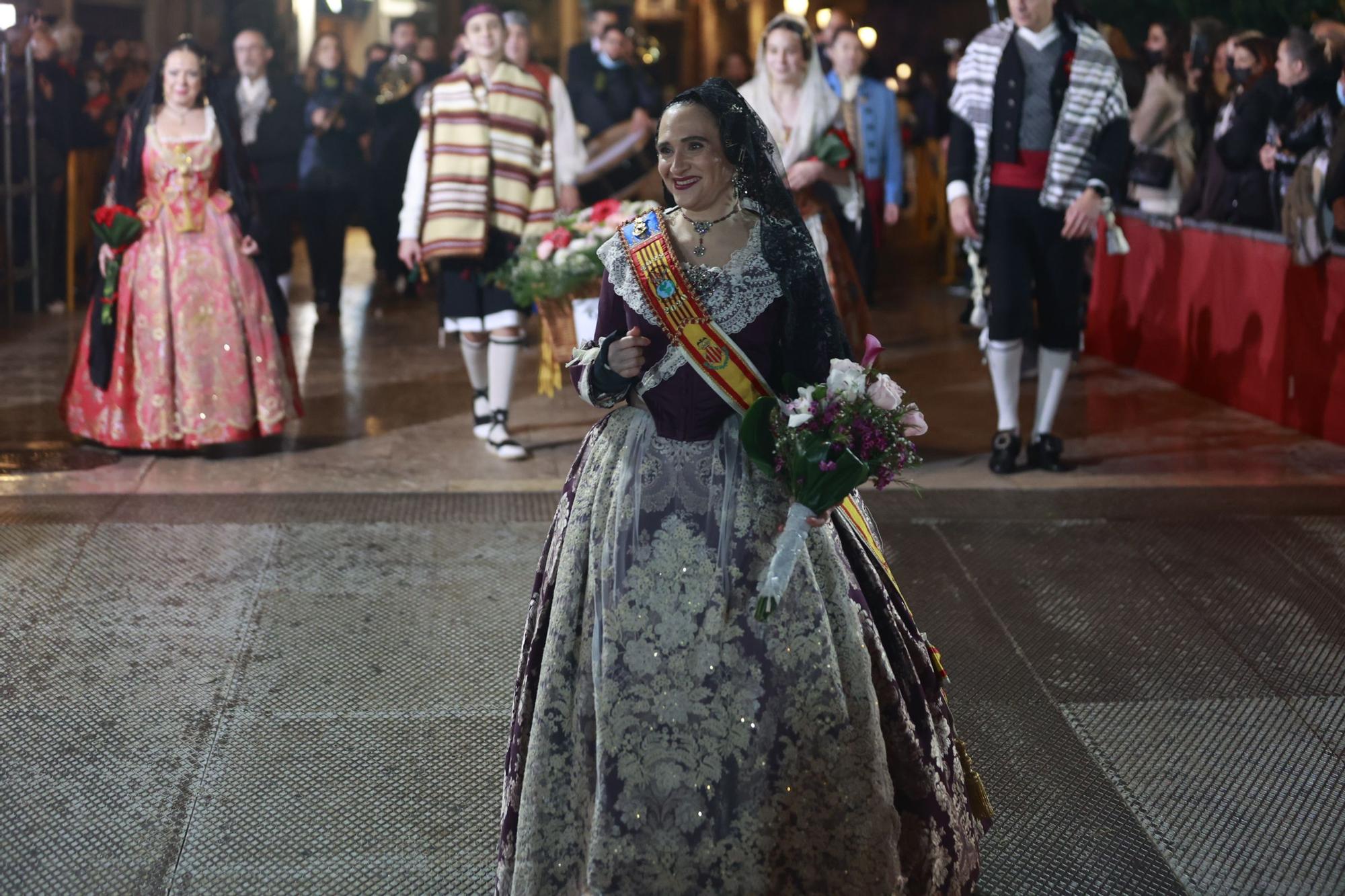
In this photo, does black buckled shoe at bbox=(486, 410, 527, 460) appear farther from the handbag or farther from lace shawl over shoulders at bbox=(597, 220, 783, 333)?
the handbag

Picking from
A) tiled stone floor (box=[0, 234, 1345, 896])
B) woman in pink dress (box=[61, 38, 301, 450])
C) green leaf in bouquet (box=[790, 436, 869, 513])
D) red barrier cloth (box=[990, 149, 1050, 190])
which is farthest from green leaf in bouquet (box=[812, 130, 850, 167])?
green leaf in bouquet (box=[790, 436, 869, 513])

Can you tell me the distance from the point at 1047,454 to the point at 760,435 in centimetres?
360

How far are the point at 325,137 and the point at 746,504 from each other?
7864 millimetres

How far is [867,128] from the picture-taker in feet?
29.9

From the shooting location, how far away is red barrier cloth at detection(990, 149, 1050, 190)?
231 inches

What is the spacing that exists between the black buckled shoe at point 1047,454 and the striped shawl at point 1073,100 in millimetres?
930

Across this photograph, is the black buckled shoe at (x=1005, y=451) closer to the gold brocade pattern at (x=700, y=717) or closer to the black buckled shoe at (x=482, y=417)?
the black buckled shoe at (x=482, y=417)

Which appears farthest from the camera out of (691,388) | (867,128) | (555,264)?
(867,128)

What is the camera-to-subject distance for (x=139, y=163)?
6.19 meters

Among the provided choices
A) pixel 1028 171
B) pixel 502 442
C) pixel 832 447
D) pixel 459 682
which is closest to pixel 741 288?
pixel 832 447

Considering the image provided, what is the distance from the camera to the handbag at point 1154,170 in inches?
341

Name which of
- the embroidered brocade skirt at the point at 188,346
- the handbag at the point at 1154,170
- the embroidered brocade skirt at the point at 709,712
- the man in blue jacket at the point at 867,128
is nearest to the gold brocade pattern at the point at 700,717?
the embroidered brocade skirt at the point at 709,712

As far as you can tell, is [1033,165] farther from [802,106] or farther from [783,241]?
[783,241]

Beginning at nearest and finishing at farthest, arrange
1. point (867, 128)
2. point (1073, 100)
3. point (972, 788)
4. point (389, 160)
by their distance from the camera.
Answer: point (972, 788)
point (1073, 100)
point (867, 128)
point (389, 160)
